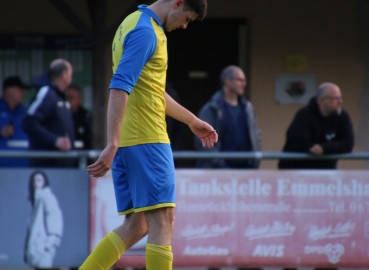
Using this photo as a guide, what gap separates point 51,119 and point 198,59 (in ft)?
15.0

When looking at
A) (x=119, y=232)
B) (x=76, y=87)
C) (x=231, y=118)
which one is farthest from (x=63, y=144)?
(x=76, y=87)

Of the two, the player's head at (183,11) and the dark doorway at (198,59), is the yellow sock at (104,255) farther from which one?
the dark doorway at (198,59)

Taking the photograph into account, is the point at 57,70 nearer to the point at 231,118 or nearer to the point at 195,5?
the point at 231,118

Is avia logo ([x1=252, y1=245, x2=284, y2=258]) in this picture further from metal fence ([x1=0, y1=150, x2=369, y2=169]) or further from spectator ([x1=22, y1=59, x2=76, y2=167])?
spectator ([x1=22, y1=59, x2=76, y2=167])

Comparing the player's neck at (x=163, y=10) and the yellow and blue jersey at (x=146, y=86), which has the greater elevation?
the player's neck at (x=163, y=10)

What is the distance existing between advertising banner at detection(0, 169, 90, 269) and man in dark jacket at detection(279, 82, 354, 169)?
6.09 feet

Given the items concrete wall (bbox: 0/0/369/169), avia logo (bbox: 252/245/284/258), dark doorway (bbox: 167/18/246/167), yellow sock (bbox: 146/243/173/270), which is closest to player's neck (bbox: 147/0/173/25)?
yellow sock (bbox: 146/243/173/270)

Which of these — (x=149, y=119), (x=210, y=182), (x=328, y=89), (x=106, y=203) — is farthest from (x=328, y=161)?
(x=149, y=119)

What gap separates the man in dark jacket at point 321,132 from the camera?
6969mm

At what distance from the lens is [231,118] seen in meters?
7.38

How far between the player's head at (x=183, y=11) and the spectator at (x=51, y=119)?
2804 millimetres

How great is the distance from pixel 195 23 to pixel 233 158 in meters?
4.65

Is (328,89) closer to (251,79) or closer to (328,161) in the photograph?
(328,161)

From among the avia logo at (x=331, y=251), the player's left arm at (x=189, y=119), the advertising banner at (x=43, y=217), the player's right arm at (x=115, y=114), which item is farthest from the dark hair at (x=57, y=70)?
the player's right arm at (x=115, y=114)
